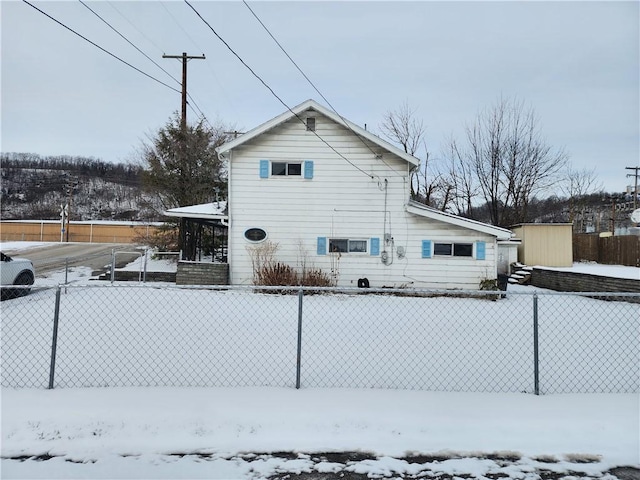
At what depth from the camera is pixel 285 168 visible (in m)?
14.1

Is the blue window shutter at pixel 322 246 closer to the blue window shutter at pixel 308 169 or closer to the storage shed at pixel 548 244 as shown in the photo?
the blue window shutter at pixel 308 169

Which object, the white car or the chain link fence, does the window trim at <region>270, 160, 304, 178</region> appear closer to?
the chain link fence

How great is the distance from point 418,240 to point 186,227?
9.35 meters

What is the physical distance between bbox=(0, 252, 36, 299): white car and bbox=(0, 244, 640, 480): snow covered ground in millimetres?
7929

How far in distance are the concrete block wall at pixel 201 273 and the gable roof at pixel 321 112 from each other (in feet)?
13.2

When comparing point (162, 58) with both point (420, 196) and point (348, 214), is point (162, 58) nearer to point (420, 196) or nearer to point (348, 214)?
point (348, 214)

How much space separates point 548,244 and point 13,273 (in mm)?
20455

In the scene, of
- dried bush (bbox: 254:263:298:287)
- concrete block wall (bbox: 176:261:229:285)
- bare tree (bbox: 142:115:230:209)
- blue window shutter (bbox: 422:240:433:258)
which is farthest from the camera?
bare tree (bbox: 142:115:230:209)

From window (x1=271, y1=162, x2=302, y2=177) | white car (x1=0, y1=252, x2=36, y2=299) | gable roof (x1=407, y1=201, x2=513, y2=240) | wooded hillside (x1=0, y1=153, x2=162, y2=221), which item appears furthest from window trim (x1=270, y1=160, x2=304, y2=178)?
wooded hillside (x1=0, y1=153, x2=162, y2=221)

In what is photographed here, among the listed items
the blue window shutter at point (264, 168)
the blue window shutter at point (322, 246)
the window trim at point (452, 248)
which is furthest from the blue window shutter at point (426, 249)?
the blue window shutter at point (264, 168)

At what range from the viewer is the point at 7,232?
50.9 m

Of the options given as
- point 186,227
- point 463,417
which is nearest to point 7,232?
point 186,227

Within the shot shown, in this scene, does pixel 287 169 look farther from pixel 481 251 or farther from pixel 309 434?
pixel 309 434

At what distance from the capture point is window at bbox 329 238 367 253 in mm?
14008
